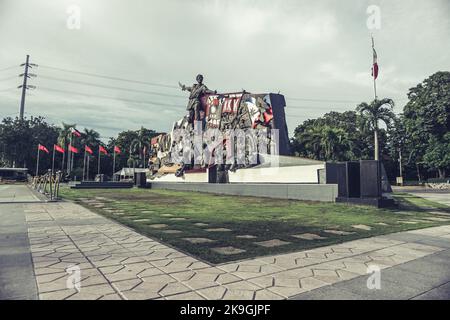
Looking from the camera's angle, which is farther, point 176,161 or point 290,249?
point 176,161

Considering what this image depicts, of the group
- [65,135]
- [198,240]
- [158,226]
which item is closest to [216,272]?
[198,240]

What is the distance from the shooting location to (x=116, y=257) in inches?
162

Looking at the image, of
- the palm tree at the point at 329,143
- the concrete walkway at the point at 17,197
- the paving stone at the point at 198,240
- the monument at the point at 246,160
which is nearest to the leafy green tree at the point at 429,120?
the palm tree at the point at 329,143

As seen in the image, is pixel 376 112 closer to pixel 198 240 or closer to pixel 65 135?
pixel 198 240

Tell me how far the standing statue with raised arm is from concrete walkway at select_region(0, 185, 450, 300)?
28.7m

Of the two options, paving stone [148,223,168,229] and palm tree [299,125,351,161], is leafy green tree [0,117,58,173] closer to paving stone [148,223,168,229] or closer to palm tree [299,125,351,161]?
palm tree [299,125,351,161]

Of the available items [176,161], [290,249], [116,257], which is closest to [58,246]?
[116,257]

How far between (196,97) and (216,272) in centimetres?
3160

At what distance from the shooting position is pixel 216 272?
343 centimetres

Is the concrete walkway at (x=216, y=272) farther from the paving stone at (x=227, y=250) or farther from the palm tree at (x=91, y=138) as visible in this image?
the palm tree at (x=91, y=138)

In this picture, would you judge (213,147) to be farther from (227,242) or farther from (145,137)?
(145,137)

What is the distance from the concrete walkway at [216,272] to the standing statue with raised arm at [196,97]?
94.2 feet

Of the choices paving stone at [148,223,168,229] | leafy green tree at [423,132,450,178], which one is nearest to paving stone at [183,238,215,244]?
paving stone at [148,223,168,229]
